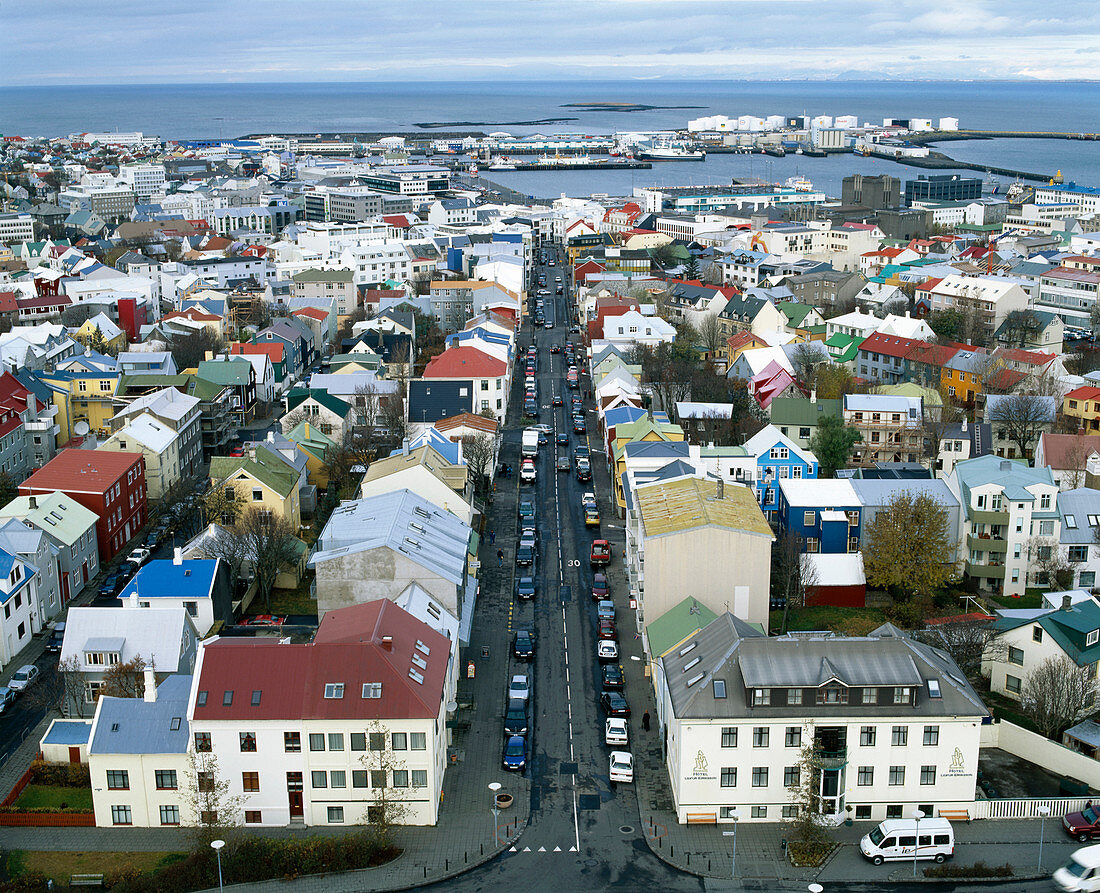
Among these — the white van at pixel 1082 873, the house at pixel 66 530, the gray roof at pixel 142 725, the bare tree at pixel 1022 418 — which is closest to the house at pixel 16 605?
the house at pixel 66 530

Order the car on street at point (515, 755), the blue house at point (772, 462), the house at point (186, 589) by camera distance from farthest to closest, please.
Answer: the blue house at point (772, 462)
the house at point (186, 589)
the car on street at point (515, 755)

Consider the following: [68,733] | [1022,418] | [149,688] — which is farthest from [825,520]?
[68,733]

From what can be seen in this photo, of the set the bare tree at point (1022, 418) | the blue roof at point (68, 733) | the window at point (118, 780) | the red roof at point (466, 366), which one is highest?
the red roof at point (466, 366)

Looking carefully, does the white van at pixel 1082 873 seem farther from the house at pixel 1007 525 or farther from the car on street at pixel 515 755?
the house at pixel 1007 525

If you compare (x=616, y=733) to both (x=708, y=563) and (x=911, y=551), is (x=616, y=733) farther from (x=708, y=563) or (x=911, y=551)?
(x=911, y=551)

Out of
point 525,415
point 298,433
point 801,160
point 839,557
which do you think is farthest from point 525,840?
point 801,160

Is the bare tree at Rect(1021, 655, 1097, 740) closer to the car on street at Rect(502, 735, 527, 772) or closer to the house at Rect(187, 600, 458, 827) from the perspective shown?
the car on street at Rect(502, 735, 527, 772)
